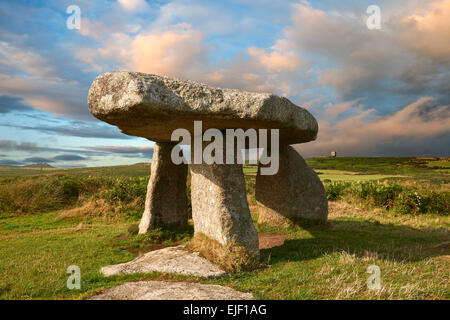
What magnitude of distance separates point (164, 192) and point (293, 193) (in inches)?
168

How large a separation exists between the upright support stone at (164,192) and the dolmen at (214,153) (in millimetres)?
32

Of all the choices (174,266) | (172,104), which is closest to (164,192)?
(174,266)

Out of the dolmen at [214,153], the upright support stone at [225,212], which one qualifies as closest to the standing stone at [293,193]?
the dolmen at [214,153]

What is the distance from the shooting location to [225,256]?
6.38m

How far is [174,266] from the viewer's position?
6.07 metres

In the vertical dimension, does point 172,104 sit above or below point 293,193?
above

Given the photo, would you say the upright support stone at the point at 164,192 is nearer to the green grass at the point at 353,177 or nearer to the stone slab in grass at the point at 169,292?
the stone slab in grass at the point at 169,292

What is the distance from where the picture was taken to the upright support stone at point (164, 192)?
32.9ft

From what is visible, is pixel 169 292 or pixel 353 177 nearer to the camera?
pixel 169 292

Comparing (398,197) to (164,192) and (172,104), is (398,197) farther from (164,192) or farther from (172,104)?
(172,104)

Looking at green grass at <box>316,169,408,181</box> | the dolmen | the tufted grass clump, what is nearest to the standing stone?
the dolmen

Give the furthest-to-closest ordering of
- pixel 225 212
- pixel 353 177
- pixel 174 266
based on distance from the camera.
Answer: pixel 353 177 → pixel 225 212 → pixel 174 266

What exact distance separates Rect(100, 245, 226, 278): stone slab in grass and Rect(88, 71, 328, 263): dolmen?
0.40 meters
